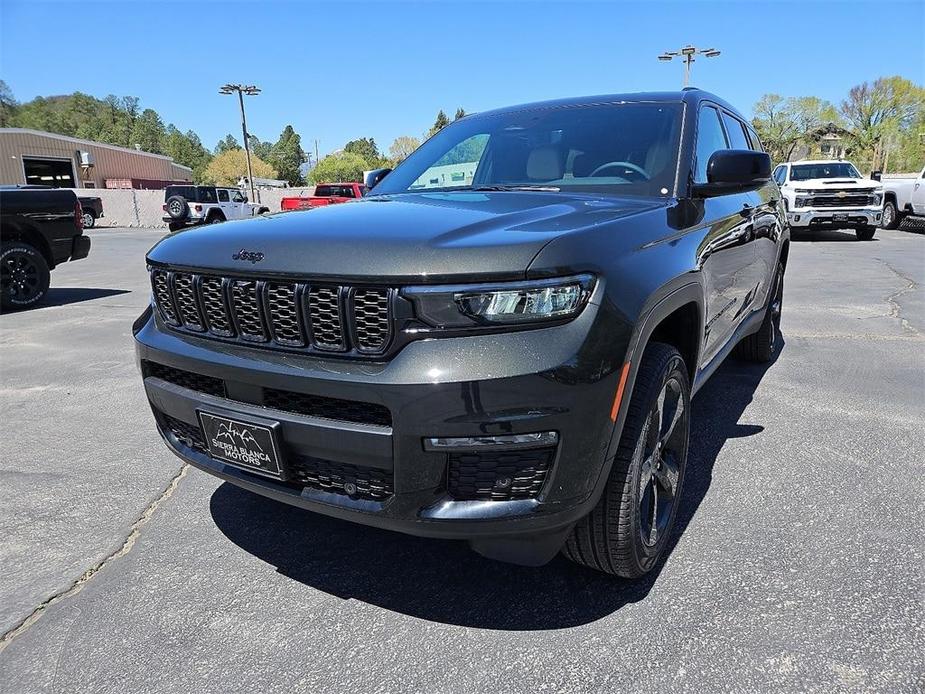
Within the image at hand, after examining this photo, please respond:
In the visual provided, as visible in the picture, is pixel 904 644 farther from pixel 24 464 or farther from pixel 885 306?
pixel 885 306

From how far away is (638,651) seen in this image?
1.95m

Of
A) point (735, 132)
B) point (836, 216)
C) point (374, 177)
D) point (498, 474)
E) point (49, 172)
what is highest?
→ point (49, 172)

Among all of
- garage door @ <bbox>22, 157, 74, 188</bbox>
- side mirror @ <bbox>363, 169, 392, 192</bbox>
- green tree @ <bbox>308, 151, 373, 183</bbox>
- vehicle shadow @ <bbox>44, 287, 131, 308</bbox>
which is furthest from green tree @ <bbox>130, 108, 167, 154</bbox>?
side mirror @ <bbox>363, 169, 392, 192</bbox>

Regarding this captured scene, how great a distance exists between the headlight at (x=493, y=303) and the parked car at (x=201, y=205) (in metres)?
21.9

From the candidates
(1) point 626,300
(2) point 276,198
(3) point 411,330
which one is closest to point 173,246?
(3) point 411,330

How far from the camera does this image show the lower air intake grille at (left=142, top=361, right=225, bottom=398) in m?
2.09

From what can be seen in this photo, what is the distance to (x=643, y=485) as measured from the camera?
2.12 m

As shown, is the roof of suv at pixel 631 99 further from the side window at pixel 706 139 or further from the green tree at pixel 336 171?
the green tree at pixel 336 171

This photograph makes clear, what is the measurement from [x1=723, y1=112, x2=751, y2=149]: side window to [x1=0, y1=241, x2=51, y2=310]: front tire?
811 cm

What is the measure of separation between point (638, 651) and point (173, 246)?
204 cm

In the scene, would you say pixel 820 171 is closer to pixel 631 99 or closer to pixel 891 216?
pixel 891 216

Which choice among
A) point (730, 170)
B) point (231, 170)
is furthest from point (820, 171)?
point (231, 170)

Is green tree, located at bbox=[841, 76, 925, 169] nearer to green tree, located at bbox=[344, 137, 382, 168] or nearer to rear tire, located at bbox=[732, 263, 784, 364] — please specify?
rear tire, located at bbox=[732, 263, 784, 364]

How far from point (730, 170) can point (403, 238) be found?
1.49 metres
